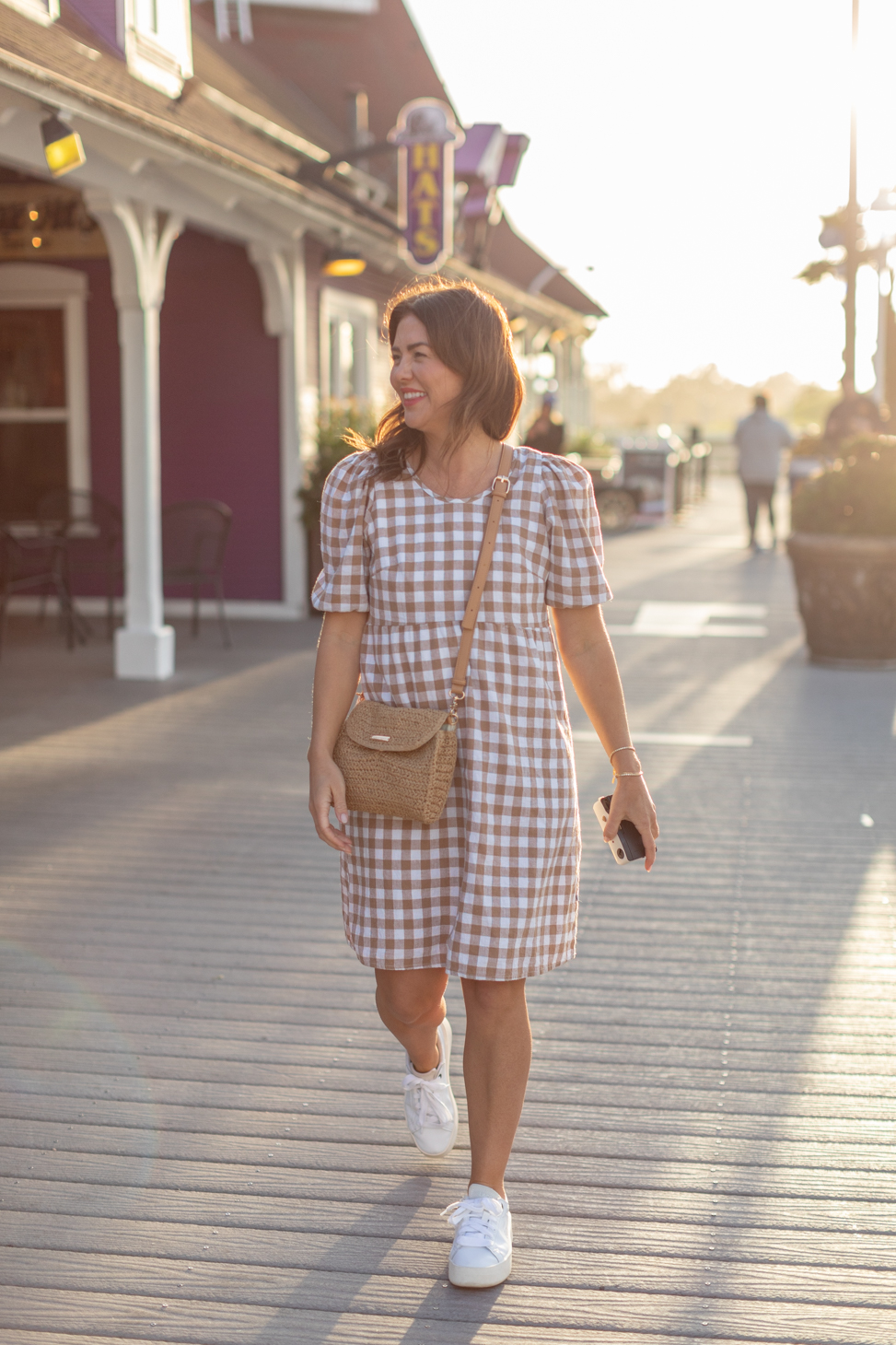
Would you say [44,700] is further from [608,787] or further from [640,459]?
[640,459]

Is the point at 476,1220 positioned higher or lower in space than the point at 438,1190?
higher

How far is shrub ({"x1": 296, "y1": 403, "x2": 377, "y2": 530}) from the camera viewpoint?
1217cm

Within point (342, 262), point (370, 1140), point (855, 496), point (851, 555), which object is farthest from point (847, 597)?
point (370, 1140)

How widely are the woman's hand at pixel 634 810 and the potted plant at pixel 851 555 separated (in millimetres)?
7471

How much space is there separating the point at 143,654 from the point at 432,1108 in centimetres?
673

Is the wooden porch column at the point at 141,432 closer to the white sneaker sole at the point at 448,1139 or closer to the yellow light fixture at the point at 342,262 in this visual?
the yellow light fixture at the point at 342,262

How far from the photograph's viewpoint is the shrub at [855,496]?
9867mm

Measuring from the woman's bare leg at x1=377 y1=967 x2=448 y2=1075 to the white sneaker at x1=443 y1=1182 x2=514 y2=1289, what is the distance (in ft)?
1.03

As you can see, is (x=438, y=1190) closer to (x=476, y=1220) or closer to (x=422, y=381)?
(x=476, y=1220)

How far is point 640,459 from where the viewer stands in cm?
2397

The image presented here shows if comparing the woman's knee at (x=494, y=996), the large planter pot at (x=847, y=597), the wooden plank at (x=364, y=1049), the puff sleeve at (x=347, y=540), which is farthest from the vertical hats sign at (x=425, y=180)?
the woman's knee at (x=494, y=996)

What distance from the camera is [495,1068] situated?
2.71m

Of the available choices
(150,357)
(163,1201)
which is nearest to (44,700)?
(150,357)

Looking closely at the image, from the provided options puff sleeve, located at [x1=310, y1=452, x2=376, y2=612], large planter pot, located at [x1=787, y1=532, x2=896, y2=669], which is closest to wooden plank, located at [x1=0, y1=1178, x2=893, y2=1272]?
puff sleeve, located at [x1=310, y1=452, x2=376, y2=612]
